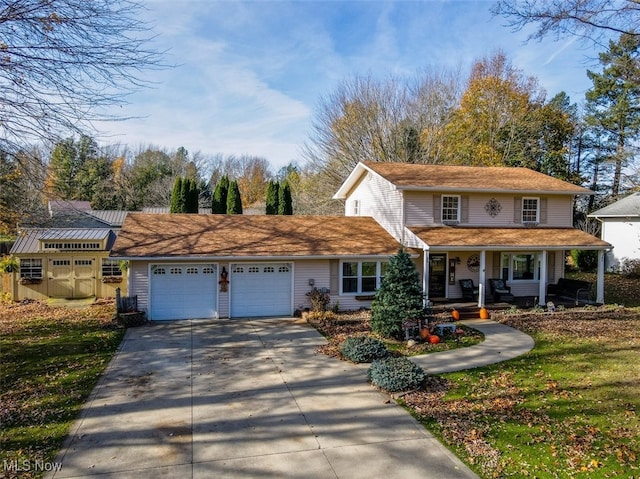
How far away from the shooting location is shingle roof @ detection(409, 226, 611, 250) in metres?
16.1

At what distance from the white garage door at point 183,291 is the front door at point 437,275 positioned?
29.9ft

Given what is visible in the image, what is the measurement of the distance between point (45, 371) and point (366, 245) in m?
11.3

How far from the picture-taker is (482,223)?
18266 millimetres

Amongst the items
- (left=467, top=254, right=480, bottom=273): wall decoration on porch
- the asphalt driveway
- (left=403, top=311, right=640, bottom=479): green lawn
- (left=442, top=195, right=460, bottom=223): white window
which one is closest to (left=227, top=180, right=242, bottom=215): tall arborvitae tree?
(left=442, top=195, right=460, bottom=223): white window

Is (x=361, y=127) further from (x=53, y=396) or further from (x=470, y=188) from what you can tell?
(x=53, y=396)

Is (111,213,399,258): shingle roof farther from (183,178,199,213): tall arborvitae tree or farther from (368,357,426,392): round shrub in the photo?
(183,178,199,213): tall arborvitae tree

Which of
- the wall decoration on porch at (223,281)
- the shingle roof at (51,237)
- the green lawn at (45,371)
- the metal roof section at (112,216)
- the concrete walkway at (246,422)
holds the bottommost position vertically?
the concrete walkway at (246,422)

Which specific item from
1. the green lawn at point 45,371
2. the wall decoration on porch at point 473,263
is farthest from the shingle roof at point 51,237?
the wall decoration on porch at point 473,263

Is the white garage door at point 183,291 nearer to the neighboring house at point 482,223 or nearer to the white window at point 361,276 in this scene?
the white window at point 361,276

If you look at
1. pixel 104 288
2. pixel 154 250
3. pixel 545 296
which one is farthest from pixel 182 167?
pixel 545 296

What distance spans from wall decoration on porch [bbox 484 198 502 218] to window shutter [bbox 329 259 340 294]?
7.24m

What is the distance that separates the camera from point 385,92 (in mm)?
30547

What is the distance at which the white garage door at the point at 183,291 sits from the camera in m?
15.0

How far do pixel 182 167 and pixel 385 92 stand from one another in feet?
95.3
